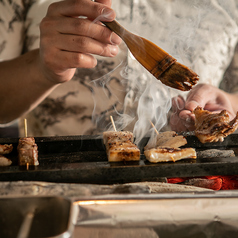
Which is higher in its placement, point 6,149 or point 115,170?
point 115,170

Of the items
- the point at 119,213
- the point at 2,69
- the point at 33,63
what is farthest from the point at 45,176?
the point at 2,69

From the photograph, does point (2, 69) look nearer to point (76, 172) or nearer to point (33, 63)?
point (33, 63)

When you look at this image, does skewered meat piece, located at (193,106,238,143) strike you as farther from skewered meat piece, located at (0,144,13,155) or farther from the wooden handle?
A: skewered meat piece, located at (0,144,13,155)

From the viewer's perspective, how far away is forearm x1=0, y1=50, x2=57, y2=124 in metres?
3.09

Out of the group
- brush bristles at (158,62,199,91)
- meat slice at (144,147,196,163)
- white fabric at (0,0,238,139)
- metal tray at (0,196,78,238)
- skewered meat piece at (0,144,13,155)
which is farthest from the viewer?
white fabric at (0,0,238,139)

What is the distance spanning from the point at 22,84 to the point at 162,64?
1967mm

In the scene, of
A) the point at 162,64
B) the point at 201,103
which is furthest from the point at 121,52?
the point at 162,64

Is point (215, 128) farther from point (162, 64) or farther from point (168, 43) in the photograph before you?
point (168, 43)

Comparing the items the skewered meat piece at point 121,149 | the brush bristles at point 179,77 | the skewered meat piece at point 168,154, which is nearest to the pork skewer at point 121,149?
the skewered meat piece at point 121,149

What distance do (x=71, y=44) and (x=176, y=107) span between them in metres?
1.84

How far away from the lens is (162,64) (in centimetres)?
183

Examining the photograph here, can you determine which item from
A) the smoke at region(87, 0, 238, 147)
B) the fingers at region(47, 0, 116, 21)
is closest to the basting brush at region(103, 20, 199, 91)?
the fingers at region(47, 0, 116, 21)

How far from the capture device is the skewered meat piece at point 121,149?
2.13 m

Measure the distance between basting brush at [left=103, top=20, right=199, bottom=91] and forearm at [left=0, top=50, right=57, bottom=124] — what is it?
1.47m
